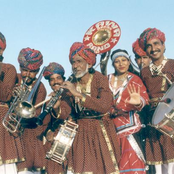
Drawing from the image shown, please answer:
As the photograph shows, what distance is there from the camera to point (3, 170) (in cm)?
702

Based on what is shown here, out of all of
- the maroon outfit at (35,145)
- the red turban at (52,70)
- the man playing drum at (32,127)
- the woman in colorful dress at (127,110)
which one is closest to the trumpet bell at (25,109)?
the man playing drum at (32,127)

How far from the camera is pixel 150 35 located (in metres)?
7.99

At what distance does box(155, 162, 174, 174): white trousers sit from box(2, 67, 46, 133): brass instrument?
2.61 metres

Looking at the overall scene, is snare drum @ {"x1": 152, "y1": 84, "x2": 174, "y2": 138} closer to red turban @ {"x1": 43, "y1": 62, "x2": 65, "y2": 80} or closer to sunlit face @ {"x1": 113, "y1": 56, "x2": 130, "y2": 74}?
sunlit face @ {"x1": 113, "y1": 56, "x2": 130, "y2": 74}

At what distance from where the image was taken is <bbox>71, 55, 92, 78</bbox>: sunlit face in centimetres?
732

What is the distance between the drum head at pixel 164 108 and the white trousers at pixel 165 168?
0.93 metres

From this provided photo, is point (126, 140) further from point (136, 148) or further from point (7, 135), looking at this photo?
point (7, 135)

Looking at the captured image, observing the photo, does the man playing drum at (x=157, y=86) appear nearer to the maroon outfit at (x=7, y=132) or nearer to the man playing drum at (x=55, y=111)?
the man playing drum at (x=55, y=111)

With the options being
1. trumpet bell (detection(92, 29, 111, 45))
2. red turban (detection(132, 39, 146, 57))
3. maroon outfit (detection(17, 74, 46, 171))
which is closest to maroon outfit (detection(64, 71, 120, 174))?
maroon outfit (detection(17, 74, 46, 171))

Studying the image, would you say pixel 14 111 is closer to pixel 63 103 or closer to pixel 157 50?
pixel 63 103

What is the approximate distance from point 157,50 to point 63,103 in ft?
7.11

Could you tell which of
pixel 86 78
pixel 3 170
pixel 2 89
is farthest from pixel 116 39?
pixel 3 170

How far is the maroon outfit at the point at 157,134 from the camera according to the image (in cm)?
747

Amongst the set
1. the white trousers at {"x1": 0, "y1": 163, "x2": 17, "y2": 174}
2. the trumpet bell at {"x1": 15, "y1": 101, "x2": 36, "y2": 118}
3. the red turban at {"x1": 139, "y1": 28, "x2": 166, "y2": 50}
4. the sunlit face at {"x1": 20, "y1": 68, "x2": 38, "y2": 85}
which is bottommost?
the white trousers at {"x1": 0, "y1": 163, "x2": 17, "y2": 174}
